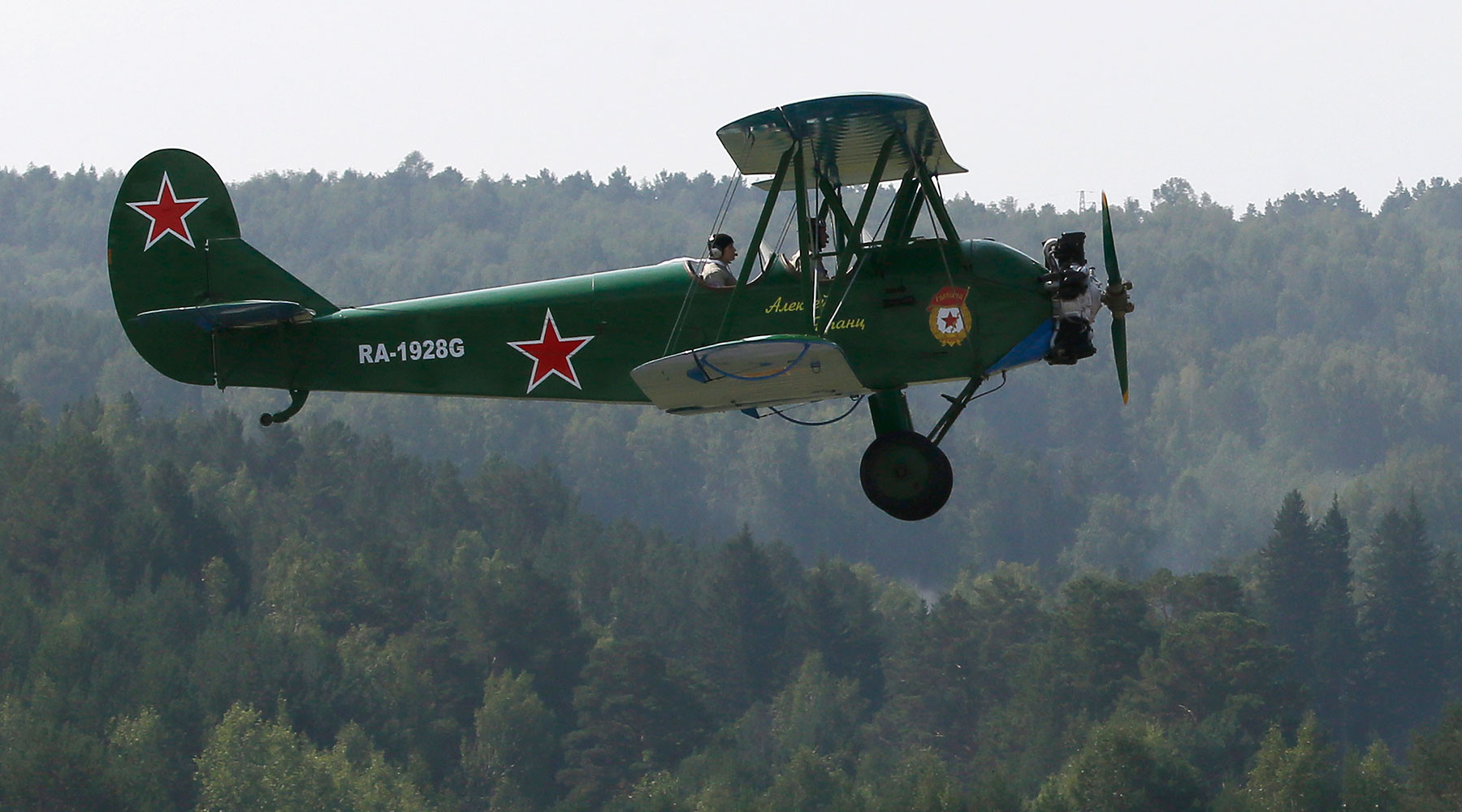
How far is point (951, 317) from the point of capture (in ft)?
49.8

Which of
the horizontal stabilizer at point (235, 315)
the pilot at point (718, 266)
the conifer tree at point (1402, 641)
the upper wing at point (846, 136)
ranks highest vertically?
the upper wing at point (846, 136)

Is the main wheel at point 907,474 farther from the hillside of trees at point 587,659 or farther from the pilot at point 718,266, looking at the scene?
the hillside of trees at point 587,659

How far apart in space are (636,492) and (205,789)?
103008 millimetres

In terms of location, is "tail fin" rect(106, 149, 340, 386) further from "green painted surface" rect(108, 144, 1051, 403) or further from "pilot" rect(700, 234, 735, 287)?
"pilot" rect(700, 234, 735, 287)

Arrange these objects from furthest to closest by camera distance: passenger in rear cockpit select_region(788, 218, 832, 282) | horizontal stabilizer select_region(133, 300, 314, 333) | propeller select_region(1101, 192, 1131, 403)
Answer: horizontal stabilizer select_region(133, 300, 314, 333) → passenger in rear cockpit select_region(788, 218, 832, 282) → propeller select_region(1101, 192, 1131, 403)

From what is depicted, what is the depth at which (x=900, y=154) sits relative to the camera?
615 inches

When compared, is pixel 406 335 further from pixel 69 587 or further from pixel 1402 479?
pixel 1402 479

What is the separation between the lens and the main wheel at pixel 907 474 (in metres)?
15.4

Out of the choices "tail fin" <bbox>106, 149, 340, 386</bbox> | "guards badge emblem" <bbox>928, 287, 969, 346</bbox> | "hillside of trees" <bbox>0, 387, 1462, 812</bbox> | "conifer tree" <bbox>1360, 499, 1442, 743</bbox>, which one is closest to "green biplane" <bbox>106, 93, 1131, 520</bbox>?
"guards badge emblem" <bbox>928, 287, 969, 346</bbox>

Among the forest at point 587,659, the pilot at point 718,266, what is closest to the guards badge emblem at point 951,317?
the pilot at point 718,266

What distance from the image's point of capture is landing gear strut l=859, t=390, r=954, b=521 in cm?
1535

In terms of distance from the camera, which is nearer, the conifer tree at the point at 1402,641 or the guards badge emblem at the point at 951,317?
the guards badge emblem at the point at 951,317

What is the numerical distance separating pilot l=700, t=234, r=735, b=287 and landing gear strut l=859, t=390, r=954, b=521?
1.53 metres

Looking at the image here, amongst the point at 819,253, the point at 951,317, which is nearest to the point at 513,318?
the point at 819,253
